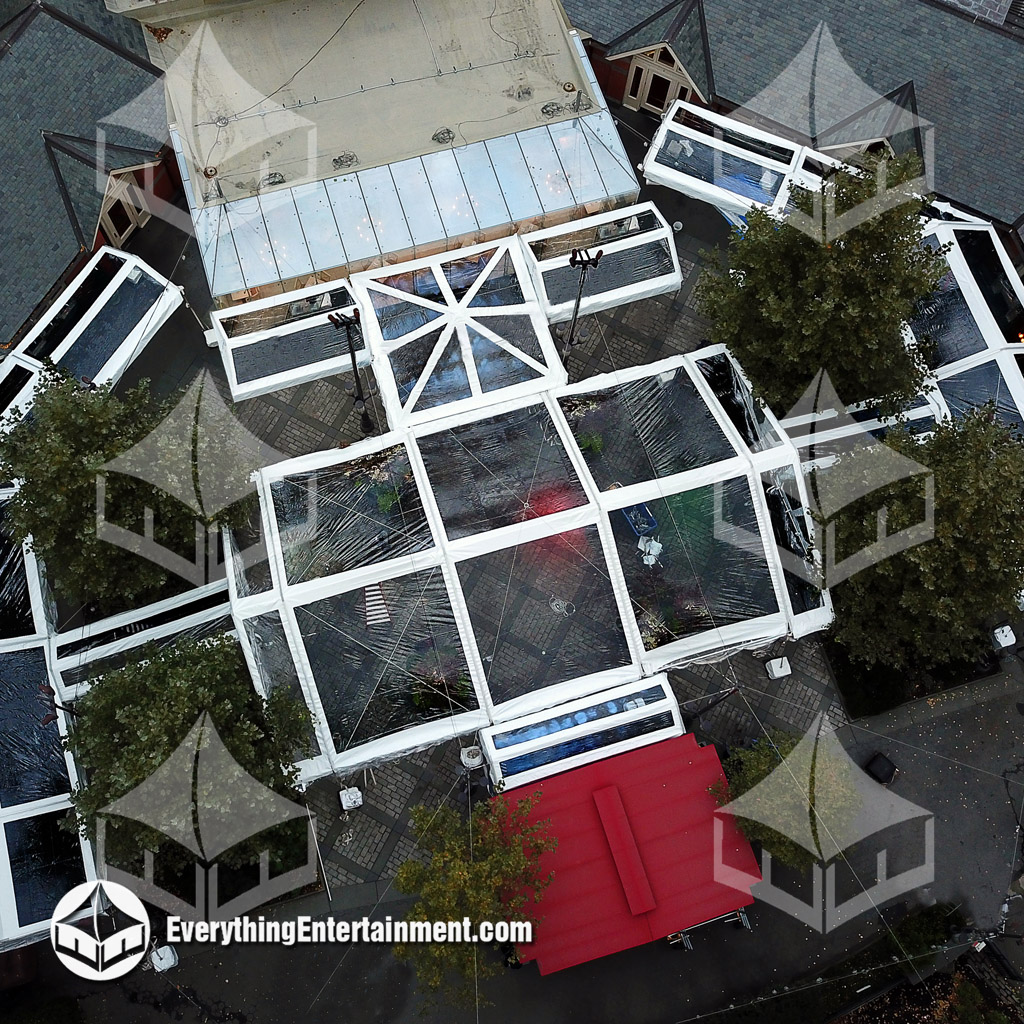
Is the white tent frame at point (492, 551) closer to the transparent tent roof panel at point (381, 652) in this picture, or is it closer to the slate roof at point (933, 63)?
the transparent tent roof panel at point (381, 652)

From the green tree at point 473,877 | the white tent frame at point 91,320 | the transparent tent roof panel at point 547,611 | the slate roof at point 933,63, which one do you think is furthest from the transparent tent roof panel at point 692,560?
the white tent frame at point 91,320

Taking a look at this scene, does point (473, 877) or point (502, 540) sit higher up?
point (502, 540)

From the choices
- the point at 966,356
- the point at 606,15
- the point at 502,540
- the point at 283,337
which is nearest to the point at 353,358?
the point at 283,337

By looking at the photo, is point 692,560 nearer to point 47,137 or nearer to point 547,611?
point 547,611

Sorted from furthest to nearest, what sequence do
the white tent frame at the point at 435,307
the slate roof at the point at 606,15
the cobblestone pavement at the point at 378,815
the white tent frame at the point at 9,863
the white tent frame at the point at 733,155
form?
the slate roof at the point at 606,15, the white tent frame at the point at 733,155, the cobblestone pavement at the point at 378,815, the white tent frame at the point at 435,307, the white tent frame at the point at 9,863

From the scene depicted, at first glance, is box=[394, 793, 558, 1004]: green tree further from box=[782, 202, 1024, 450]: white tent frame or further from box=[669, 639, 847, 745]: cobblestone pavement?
box=[782, 202, 1024, 450]: white tent frame

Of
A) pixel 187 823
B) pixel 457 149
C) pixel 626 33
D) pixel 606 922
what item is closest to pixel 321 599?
pixel 187 823

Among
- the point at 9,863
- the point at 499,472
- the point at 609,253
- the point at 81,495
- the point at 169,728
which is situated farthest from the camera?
the point at 609,253
